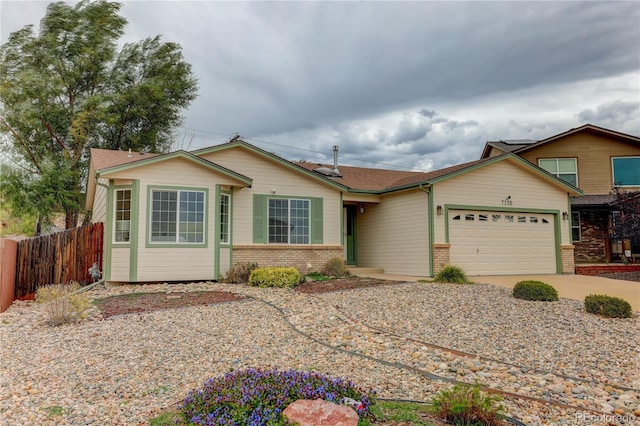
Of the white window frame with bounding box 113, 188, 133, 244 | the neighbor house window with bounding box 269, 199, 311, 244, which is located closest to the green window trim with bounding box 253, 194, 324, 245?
the neighbor house window with bounding box 269, 199, 311, 244

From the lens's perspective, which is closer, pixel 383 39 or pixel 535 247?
pixel 383 39

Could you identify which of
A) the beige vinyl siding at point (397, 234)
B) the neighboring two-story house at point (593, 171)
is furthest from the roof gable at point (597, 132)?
the beige vinyl siding at point (397, 234)

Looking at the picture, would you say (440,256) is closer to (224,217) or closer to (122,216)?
(224,217)

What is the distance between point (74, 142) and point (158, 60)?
785 centimetres

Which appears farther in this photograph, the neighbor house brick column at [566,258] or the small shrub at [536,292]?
the neighbor house brick column at [566,258]

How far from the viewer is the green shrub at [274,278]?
11.6 m

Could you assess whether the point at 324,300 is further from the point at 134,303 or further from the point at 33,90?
the point at 33,90

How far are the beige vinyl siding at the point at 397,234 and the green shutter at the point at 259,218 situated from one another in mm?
4763

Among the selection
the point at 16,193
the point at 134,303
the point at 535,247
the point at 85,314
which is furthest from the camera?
the point at 16,193

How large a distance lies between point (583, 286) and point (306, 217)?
343 inches

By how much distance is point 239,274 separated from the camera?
1266cm

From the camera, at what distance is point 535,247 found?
51.9ft

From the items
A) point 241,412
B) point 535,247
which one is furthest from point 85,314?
point 535,247

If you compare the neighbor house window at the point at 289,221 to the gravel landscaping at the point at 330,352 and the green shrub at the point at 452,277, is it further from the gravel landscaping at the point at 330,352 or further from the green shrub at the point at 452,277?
the gravel landscaping at the point at 330,352
